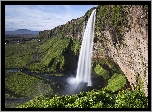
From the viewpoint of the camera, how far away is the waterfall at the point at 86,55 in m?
7.57

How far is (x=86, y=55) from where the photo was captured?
7715 mm

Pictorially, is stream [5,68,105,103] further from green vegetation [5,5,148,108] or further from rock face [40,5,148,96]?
rock face [40,5,148,96]

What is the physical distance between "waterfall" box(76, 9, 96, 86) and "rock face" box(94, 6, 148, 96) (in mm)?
196

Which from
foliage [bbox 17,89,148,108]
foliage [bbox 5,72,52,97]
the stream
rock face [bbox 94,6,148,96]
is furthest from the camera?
the stream

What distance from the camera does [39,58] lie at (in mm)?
7707

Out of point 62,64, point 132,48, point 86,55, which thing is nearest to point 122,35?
point 132,48

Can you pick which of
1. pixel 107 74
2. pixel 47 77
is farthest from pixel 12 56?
pixel 107 74

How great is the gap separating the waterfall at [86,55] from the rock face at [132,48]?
20cm

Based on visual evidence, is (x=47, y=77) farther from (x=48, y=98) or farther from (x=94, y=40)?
(x=94, y=40)

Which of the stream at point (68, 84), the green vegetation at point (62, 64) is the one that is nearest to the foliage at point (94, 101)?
the green vegetation at point (62, 64)

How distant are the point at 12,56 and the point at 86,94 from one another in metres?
1.95

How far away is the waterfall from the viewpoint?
757cm

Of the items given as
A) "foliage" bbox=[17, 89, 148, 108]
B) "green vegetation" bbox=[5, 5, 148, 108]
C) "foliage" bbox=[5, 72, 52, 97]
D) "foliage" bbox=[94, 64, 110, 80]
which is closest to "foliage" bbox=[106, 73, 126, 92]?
"green vegetation" bbox=[5, 5, 148, 108]

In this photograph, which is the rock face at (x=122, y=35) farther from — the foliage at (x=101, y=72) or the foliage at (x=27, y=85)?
the foliage at (x=27, y=85)
